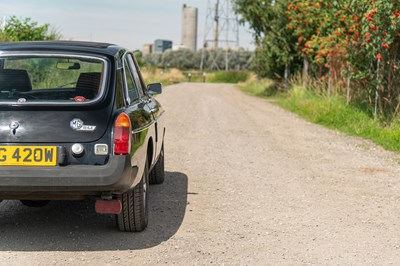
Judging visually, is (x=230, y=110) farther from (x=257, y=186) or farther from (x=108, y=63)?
(x=108, y=63)

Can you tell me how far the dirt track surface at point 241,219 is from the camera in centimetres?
491

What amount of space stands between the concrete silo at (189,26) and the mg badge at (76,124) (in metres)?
164

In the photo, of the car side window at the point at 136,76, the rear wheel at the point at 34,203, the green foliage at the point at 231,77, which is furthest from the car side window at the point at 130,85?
the green foliage at the point at 231,77

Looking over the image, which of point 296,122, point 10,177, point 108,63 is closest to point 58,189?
point 10,177

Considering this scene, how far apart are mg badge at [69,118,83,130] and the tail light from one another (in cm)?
27

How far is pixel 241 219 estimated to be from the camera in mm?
6055

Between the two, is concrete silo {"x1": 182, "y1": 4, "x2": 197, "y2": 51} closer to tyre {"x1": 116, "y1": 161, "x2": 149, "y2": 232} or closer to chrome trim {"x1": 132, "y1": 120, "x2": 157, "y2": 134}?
chrome trim {"x1": 132, "y1": 120, "x2": 157, "y2": 134}

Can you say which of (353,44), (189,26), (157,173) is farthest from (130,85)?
(189,26)

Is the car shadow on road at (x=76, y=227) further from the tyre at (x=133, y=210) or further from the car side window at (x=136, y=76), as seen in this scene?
the car side window at (x=136, y=76)

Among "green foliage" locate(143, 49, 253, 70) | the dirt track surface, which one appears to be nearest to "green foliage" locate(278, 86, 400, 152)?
the dirt track surface

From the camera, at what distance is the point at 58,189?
4.82 m

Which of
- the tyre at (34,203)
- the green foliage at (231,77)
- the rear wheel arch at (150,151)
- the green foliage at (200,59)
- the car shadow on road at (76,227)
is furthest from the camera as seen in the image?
the green foliage at (200,59)

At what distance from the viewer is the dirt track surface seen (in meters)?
4.91

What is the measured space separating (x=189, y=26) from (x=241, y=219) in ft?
547
